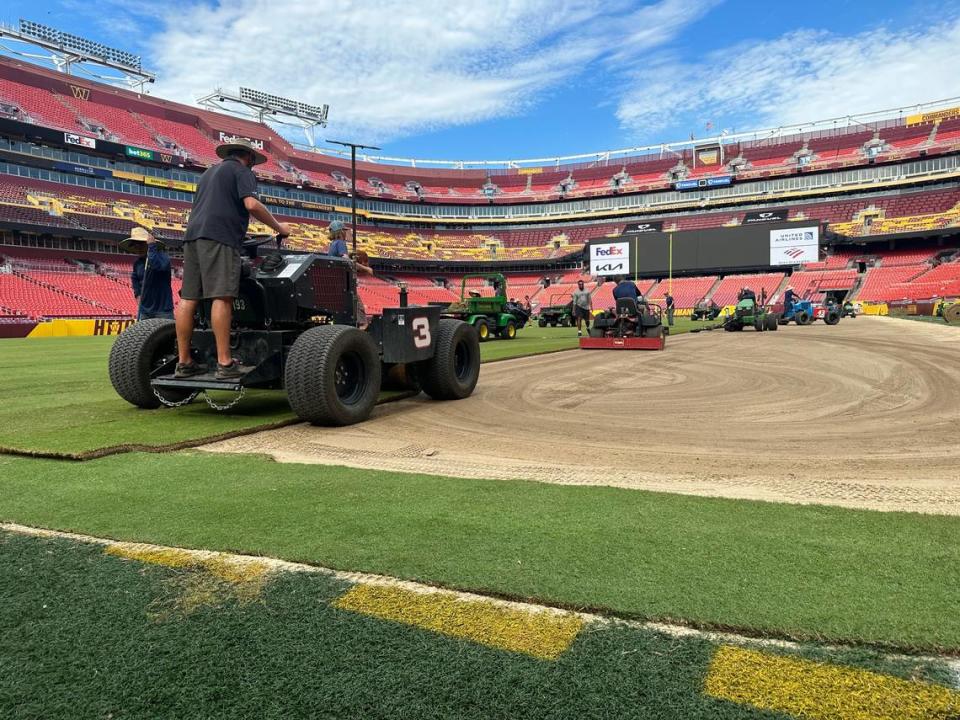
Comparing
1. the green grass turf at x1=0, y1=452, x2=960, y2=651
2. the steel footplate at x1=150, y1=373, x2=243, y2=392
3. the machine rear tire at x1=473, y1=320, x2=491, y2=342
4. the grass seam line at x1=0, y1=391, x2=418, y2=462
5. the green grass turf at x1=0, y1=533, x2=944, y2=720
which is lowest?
the green grass turf at x1=0, y1=533, x2=944, y2=720

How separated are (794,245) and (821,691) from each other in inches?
2259

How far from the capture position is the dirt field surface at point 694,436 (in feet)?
11.1

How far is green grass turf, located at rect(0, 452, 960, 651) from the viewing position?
1.82 m

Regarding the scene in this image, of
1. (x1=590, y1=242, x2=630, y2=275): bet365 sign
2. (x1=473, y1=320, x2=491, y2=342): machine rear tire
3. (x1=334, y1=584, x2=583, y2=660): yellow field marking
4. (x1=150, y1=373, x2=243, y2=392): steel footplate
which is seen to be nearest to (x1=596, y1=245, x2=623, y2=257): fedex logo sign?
(x1=590, y1=242, x2=630, y2=275): bet365 sign

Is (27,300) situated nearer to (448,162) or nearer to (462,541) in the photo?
(462,541)

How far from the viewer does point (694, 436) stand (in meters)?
4.64

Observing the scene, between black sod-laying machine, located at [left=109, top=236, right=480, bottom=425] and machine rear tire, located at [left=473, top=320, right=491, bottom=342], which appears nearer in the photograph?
black sod-laying machine, located at [left=109, top=236, right=480, bottom=425]

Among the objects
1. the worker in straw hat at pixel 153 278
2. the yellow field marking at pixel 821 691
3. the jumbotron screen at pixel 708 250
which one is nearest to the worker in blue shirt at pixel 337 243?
the worker in straw hat at pixel 153 278

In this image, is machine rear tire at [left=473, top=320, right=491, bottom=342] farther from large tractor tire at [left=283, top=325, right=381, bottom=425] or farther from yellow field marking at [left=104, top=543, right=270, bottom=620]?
yellow field marking at [left=104, top=543, right=270, bottom=620]

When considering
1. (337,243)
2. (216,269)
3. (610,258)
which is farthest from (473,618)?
(610,258)

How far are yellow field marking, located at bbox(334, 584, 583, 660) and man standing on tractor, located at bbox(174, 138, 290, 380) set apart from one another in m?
3.40

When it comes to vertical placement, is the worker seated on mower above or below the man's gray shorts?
below

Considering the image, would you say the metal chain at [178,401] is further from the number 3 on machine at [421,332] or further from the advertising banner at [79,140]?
the advertising banner at [79,140]

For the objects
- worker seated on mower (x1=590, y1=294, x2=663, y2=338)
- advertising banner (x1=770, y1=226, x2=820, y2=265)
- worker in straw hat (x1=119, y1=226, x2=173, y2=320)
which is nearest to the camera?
worker in straw hat (x1=119, y1=226, x2=173, y2=320)
